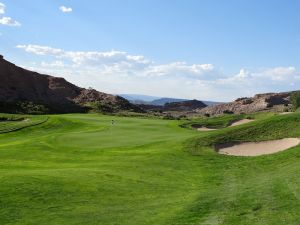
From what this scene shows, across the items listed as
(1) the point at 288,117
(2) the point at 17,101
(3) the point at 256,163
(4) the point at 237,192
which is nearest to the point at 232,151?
(3) the point at 256,163

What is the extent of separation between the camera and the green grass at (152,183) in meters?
13.5

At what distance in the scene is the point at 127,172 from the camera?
21.6 metres

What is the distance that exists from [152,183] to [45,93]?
349 ft

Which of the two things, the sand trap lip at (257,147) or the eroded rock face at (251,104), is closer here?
the sand trap lip at (257,147)

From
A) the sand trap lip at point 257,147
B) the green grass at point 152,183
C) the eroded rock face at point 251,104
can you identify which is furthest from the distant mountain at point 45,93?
the sand trap lip at point 257,147

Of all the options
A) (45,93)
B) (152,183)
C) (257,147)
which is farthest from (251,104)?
(152,183)

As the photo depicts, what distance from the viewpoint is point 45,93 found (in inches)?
4776

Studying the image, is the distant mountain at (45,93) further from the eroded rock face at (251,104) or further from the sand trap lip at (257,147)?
the sand trap lip at (257,147)

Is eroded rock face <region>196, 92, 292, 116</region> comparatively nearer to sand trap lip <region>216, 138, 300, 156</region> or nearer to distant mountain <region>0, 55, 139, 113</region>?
distant mountain <region>0, 55, 139, 113</region>

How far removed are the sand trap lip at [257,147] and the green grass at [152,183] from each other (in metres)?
0.83

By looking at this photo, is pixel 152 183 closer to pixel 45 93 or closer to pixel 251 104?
pixel 45 93

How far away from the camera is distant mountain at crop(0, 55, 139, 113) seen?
104m

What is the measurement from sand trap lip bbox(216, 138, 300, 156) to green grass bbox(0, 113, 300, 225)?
830 millimetres

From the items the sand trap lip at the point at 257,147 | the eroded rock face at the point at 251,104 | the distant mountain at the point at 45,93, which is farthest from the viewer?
the eroded rock face at the point at 251,104
